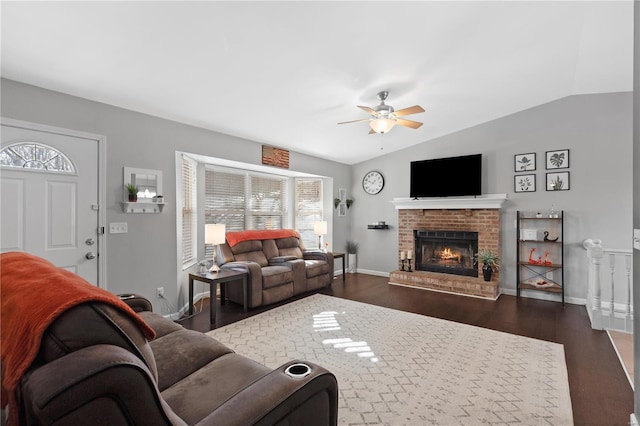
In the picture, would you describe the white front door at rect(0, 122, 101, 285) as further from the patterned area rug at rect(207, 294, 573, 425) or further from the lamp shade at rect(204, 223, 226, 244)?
the patterned area rug at rect(207, 294, 573, 425)

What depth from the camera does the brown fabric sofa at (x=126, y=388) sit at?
71cm

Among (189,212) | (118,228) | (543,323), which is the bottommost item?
(543,323)

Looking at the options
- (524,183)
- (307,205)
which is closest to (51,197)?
(307,205)

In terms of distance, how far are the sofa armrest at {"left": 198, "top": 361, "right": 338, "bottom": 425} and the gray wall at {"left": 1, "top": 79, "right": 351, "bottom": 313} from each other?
9.08 ft

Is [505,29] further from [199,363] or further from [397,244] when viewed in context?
[397,244]

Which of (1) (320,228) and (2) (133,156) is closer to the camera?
(2) (133,156)

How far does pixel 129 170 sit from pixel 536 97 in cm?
547

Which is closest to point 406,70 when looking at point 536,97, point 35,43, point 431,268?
point 536,97

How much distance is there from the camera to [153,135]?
349cm

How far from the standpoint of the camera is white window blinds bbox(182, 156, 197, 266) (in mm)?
4309

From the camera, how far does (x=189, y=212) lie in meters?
4.46

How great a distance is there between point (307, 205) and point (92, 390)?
5617mm

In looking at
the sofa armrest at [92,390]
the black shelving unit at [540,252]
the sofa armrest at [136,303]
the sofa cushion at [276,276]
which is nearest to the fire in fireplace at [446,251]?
the black shelving unit at [540,252]

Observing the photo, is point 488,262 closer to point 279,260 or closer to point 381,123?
point 381,123
